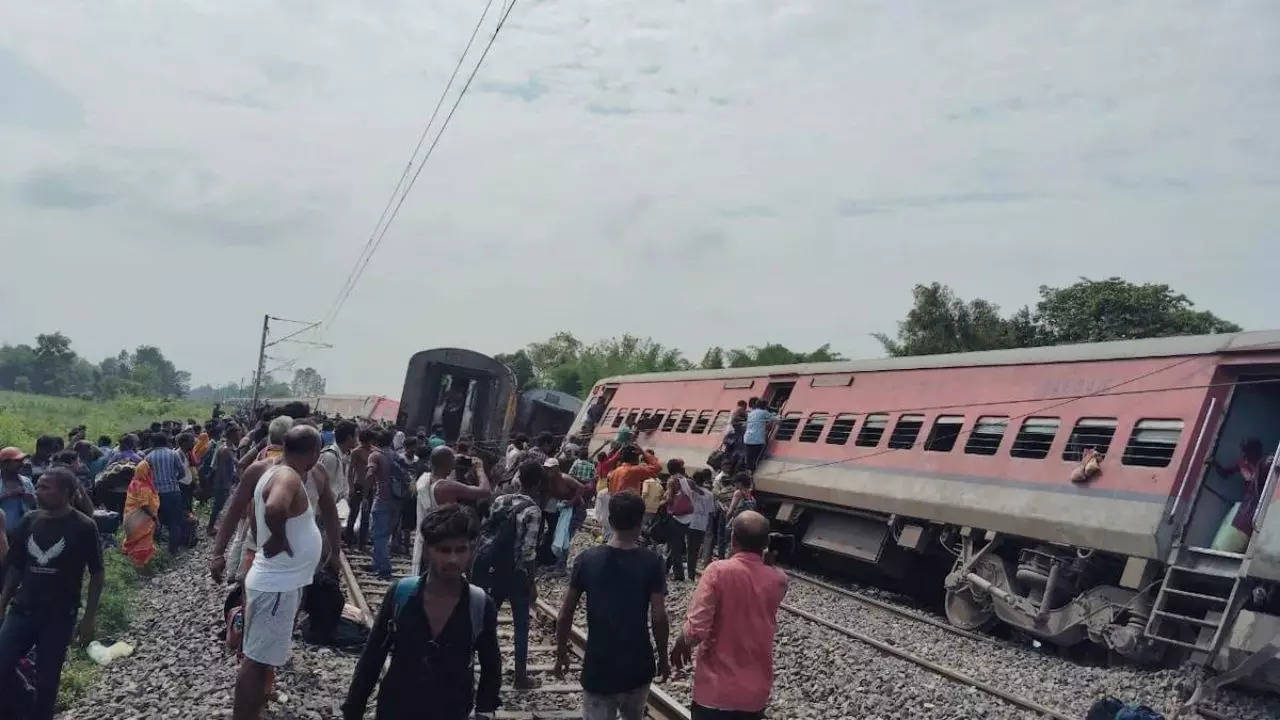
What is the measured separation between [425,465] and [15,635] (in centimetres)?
634

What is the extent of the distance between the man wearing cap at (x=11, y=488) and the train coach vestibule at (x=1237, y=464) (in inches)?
385

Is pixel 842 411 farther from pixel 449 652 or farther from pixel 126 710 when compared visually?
pixel 449 652

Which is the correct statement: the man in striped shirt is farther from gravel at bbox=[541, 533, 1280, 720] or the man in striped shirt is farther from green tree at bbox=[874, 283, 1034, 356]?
green tree at bbox=[874, 283, 1034, 356]

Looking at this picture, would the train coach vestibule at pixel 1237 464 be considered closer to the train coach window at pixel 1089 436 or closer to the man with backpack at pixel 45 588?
the train coach window at pixel 1089 436

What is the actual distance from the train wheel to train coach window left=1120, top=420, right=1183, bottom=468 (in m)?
2.40

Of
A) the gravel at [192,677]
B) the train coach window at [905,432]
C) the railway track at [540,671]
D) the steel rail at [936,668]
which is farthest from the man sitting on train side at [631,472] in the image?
the gravel at [192,677]

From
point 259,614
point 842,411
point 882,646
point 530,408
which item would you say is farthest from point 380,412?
point 259,614

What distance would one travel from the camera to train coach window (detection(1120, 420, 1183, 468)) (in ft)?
32.7

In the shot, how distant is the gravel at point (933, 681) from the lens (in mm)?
8055

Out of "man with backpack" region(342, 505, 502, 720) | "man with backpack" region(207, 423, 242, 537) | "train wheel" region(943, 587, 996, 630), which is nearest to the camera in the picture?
"man with backpack" region(342, 505, 502, 720)

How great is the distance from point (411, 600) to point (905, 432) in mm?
11075

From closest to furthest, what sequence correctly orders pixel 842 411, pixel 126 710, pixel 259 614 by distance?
pixel 259 614, pixel 126 710, pixel 842 411

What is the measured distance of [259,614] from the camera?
498 cm

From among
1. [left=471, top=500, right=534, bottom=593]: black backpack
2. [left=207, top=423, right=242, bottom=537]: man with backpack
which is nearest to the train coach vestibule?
→ [left=471, top=500, right=534, bottom=593]: black backpack
